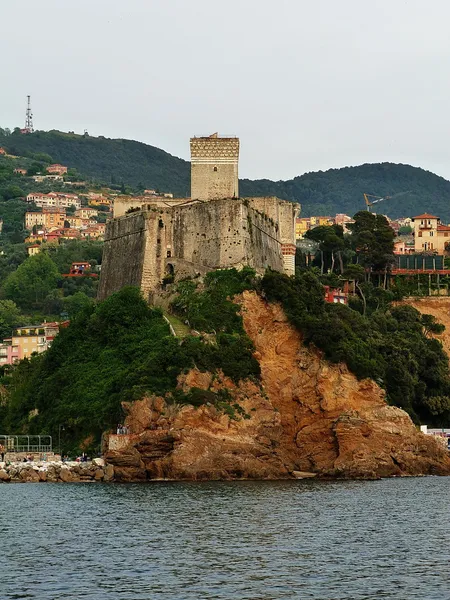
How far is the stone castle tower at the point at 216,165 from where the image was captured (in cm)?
8381

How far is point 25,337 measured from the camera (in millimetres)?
118000

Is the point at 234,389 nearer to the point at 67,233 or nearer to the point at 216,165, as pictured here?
the point at 216,165

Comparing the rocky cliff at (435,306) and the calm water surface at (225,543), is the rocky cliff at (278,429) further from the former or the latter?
the rocky cliff at (435,306)

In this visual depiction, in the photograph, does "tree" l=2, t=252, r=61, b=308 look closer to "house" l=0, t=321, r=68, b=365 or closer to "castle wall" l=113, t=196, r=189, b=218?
"house" l=0, t=321, r=68, b=365

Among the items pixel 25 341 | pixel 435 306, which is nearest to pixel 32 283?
pixel 25 341

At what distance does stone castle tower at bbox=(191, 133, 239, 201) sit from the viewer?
83.8 metres

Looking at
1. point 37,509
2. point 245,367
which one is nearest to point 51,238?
point 245,367

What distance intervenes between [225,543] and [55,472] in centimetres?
2852

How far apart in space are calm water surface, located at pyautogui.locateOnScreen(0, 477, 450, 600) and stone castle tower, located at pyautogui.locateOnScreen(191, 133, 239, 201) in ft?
78.6

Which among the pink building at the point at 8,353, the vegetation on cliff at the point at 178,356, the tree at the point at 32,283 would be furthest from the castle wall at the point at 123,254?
the tree at the point at 32,283

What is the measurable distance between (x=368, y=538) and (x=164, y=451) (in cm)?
2370

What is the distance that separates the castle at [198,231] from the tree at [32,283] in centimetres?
5037

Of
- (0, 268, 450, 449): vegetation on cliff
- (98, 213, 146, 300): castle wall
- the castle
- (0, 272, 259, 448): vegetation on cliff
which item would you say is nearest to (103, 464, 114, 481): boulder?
(0, 272, 259, 448): vegetation on cliff

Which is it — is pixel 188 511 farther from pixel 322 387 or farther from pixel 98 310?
pixel 98 310
